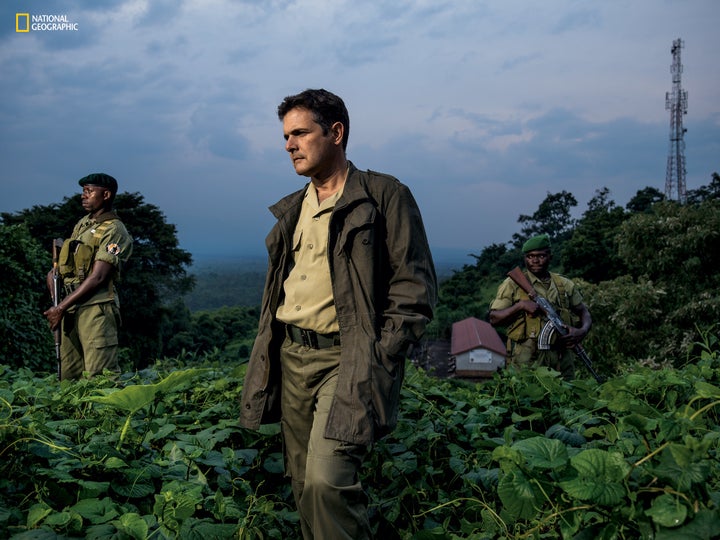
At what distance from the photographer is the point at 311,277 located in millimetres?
2877

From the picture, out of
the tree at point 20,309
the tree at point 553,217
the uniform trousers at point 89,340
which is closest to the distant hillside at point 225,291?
the tree at point 553,217

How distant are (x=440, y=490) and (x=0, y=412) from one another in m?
2.33

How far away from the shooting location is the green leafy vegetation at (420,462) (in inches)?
71.1

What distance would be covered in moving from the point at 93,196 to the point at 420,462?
405 centimetres

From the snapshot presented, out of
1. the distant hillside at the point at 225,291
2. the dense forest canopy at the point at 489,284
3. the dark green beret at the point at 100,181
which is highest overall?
the dark green beret at the point at 100,181

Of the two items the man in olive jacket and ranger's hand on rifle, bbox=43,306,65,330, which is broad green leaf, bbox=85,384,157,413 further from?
ranger's hand on rifle, bbox=43,306,65,330

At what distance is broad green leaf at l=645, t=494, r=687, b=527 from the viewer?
164 centimetres

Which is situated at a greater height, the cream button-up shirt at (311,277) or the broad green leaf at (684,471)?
the cream button-up shirt at (311,277)

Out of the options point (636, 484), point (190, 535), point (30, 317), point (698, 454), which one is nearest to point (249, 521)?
point (190, 535)

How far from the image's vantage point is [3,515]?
242 cm

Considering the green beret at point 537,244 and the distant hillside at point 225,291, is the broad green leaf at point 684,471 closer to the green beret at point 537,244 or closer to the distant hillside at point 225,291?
the green beret at point 537,244

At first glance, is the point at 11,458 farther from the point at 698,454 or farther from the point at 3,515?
the point at 698,454

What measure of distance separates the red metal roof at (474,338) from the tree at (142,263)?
42.6 ft

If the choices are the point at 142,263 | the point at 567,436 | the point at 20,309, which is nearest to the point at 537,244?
the point at 567,436
